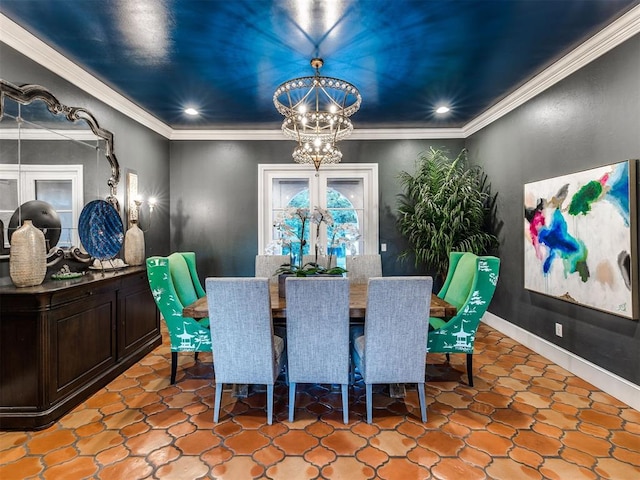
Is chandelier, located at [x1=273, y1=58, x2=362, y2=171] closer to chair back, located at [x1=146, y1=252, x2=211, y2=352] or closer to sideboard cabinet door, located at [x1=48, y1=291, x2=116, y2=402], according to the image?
chair back, located at [x1=146, y1=252, x2=211, y2=352]

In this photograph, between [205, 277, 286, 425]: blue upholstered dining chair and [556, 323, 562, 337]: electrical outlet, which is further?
[556, 323, 562, 337]: electrical outlet

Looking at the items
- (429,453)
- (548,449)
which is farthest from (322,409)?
(548,449)

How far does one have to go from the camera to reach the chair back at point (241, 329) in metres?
2.08

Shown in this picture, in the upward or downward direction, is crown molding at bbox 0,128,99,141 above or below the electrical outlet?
above

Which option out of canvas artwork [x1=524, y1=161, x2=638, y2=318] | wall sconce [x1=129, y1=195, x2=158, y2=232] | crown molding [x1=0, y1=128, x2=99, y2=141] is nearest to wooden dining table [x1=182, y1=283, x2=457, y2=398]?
canvas artwork [x1=524, y1=161, x2=638, y2=318]

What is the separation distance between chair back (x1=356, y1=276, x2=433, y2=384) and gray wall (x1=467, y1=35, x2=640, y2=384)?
1.65 meters

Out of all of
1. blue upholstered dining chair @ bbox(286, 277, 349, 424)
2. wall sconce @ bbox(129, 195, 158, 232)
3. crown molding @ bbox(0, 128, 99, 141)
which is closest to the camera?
blue upholstered dining chair @ bbox(286, 277, 349, 424)

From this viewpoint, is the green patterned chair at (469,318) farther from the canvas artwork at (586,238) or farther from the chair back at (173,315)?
the chair back at (173,315)

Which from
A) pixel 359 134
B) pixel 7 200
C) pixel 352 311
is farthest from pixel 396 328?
pixel 359 134

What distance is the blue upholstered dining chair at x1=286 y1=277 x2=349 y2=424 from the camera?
2.07 m

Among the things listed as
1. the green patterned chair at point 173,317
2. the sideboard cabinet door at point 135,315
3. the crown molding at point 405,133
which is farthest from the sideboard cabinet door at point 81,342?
the crown molding at point 405,133

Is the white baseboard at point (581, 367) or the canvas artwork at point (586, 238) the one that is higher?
the canvas artwork at point (586, 238)

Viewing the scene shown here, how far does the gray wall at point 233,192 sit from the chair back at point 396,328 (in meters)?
2.93

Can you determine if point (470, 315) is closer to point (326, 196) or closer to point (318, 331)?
point (318, 331)
